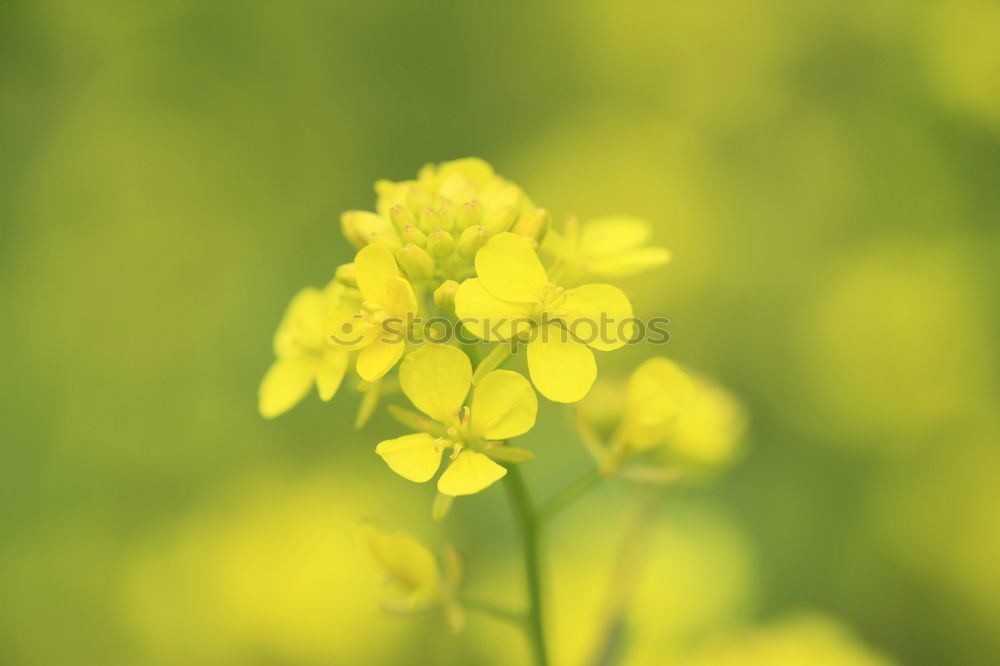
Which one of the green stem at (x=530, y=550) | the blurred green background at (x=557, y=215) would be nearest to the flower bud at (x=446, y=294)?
the green stem at (x=530, y=550)

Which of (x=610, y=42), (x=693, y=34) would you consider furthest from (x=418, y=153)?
(x=693, y=34)

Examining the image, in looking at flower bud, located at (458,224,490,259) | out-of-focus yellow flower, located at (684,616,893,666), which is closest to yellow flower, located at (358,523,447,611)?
flower bud, located at (458,224,490,259)

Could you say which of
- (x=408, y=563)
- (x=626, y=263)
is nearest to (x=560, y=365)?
(x=626, y=263)

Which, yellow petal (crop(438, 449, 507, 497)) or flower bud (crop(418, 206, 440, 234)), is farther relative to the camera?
flower bud (crop(418, 206, 440, 234))

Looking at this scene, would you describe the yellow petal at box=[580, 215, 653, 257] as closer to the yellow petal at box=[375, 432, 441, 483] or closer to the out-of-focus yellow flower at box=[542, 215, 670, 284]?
the out-of-focus yellow flower at box=[542, 215, 670, 284]

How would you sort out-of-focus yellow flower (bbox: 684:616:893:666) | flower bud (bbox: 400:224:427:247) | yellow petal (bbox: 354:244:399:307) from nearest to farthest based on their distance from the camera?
yellow petal (bbox: 354:244:399:307) → flower bud (bbox: 400:224:427:247) → out-of-focus yellow flower (bbox: 684:616:893:666)

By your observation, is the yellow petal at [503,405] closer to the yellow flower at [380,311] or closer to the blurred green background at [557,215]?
the yellow flower at [380,311]
